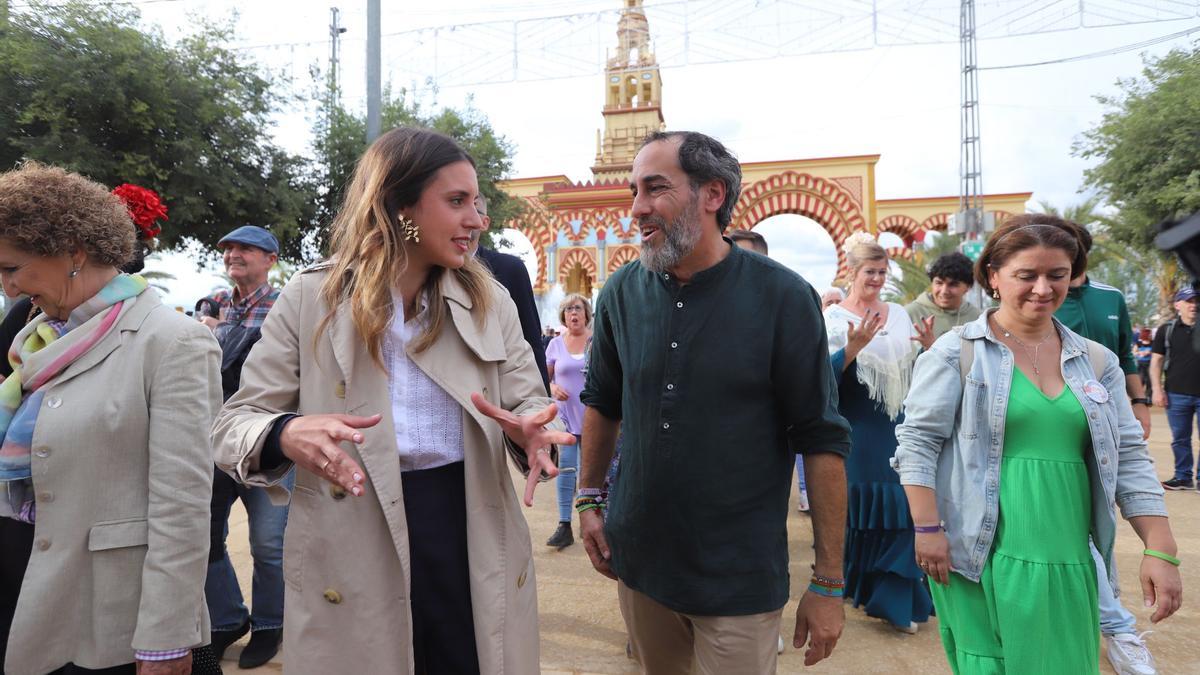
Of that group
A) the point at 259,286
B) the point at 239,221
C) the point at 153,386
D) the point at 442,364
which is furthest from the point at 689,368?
the point at 239,221

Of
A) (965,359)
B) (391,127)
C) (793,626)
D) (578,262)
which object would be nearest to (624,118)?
(578,262)

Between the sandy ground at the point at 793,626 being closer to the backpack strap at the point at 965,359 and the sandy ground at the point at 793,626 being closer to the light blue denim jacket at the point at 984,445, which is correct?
the light blue denim jacket at the point at 984,445

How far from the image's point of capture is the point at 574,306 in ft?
18.3

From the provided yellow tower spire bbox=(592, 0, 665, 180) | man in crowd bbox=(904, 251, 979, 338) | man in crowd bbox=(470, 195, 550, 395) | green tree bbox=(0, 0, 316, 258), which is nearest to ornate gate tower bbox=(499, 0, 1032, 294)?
yellow tower spire bbox=(592, 0, 665, 180)

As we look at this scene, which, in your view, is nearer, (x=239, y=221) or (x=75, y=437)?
(x=75, y=437)

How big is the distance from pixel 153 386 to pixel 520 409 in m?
0.95

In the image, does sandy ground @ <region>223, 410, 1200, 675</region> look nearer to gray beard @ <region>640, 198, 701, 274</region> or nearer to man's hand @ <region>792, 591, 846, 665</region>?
man's hand @ <region>792, 591, 846, 665</region>

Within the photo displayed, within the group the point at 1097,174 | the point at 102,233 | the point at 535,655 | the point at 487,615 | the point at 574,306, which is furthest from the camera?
the point at 1097,174

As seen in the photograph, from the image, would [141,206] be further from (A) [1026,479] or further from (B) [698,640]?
(A) [1026,479]

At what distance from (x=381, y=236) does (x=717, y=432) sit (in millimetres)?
983

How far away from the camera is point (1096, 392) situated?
2033 mm

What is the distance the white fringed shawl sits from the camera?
11.8 feet

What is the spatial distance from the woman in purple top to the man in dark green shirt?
3.09 m

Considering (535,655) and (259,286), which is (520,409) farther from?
(259,286)
